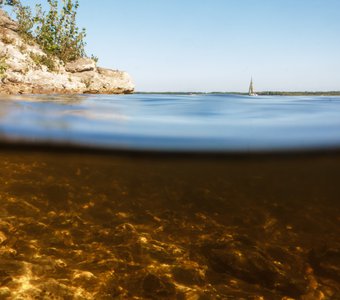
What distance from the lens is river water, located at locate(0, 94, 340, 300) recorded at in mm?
5734

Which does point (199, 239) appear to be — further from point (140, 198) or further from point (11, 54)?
point (11, 54)

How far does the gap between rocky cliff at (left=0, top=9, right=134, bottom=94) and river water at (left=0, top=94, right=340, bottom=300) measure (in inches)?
879

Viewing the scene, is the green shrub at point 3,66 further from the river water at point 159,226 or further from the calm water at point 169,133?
the calm water at point 169,133

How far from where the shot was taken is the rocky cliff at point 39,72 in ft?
94.5

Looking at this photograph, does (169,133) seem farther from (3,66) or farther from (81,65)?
(81,65)

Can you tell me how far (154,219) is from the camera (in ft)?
26.8

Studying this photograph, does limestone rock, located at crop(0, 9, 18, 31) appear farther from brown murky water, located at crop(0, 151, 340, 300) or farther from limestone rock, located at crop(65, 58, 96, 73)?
brown murky water, located at crop(0, 151, 340, 300)

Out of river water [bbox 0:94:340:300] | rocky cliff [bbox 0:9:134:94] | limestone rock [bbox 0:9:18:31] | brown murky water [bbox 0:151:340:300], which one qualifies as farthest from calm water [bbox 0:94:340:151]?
limestone rock [bbox 0:9:18:31]

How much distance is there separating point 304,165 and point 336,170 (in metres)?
1.95

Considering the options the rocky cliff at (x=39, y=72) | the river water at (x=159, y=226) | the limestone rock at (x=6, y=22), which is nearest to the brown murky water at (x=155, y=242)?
the river water at (x=159, y=226)

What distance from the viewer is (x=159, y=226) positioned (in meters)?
7.76

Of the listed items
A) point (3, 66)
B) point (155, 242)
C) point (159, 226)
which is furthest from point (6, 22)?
point (155, 242)

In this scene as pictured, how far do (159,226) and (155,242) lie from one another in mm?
826

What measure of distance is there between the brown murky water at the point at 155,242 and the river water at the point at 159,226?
0.03 meters
